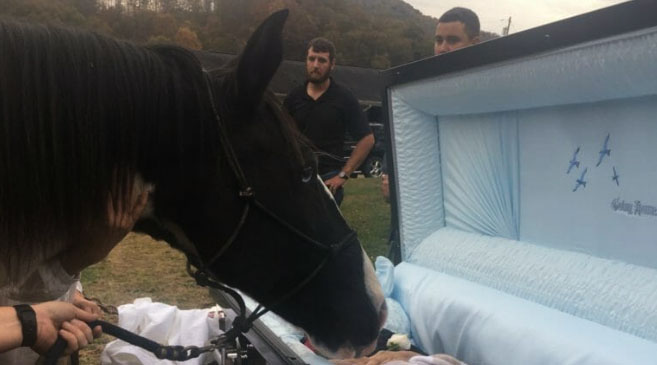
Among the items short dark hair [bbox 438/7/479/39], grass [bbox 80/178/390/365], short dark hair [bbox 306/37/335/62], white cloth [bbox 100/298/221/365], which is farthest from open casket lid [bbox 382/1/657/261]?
grass [bbox 80/178/390/365]

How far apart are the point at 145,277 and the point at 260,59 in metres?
4.09

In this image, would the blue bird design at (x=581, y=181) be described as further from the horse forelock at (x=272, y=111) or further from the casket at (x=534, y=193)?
the horse forelock at (x=272, y=111)

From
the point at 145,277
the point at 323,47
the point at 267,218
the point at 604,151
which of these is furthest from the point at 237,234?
the point at 145,277

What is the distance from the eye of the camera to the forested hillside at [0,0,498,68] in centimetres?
369

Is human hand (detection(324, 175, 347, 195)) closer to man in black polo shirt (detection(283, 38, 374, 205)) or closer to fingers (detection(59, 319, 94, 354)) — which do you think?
man in black polo shirt (detection(283, 38, 374, 205))

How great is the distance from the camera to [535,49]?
1849 millimetres

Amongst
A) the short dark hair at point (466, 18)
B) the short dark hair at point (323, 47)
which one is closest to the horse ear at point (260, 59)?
the short dark hair at point (466, 18)

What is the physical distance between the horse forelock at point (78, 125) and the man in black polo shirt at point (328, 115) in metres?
2.37

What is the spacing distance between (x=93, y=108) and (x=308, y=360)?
129cm

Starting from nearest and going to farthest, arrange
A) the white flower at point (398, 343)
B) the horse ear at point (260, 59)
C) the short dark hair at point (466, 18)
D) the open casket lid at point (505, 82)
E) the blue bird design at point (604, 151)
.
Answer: the horse ear at point (260, 59)
the open casket lid at point (505, 82)
the blue bird design at point (604, 151)
the white flower at point (398, 343)
the short dark hair at point (466, 18)

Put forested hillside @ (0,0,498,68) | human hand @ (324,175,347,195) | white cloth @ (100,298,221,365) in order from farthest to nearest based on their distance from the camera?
1. forested hillside @ (0,0,498,68)
2. human hand @ (324,175,347,195)
3. white cloth @ (100,298,221,365)

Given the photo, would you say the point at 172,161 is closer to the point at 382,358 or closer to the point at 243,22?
the point at 382,358

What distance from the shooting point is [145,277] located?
4699 millimetres

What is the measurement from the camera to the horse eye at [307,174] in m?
1.24
